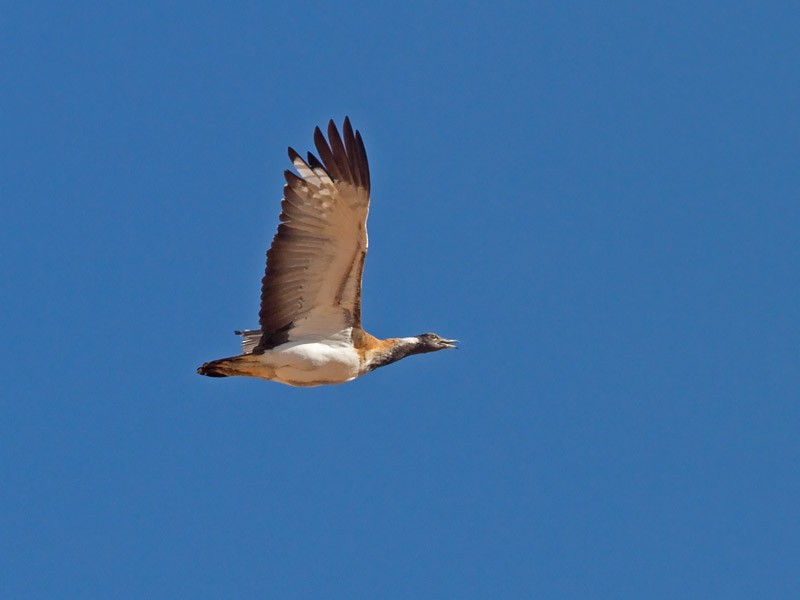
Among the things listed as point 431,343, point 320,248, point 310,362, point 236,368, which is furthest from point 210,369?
point 431,343

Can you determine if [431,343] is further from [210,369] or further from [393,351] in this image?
[210,369]

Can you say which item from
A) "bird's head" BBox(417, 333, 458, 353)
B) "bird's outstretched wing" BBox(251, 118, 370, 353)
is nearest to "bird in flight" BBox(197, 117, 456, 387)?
"bird's outstretched wing" BBox(251, 118, 370, 353)

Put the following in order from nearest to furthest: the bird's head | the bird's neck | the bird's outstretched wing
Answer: the bird's outstretched wing, the bird's neck, the bird's head

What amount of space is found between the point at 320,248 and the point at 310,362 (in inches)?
66.1

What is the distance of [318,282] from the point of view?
18.0 meters

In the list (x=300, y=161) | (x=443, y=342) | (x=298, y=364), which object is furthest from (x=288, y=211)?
(x=443, y=342)

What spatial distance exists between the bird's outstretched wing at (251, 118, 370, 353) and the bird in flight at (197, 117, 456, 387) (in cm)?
1

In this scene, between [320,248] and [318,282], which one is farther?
[318,282]

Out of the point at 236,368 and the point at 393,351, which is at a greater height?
the point at 393,351

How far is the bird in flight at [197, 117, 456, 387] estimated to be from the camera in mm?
17328

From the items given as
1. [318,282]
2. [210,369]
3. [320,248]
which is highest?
[320,248]

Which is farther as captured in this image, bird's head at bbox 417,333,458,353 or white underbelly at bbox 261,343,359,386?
bird's head at bbox 417,333,458,353

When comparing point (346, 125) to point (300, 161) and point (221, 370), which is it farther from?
point (221, 370)

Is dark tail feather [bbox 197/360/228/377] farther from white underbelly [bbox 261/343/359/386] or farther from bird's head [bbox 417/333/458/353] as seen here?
bird's head [bbox 417/333/458/353]
